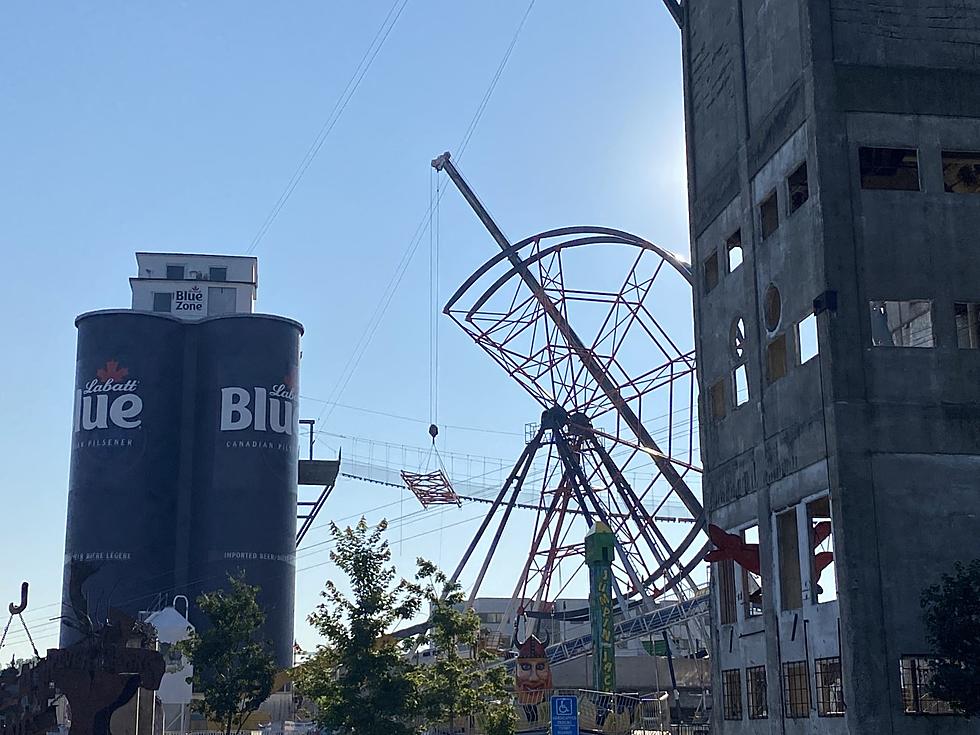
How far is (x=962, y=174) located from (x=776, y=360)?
715 cm

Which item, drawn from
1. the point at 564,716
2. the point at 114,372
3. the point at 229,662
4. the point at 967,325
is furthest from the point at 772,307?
the point at 114,372

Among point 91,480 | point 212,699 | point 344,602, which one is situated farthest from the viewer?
point 91,480

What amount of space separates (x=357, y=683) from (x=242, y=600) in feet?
56.5

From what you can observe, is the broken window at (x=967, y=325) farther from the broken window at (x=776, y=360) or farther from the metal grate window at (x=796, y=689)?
the metal grate window at (x=796, y=689)

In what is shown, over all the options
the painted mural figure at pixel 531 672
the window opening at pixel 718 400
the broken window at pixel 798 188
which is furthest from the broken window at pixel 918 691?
the painted mural figure at pixel 531 672

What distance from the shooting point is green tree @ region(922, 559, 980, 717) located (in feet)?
91.7

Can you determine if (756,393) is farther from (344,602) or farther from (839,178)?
(344,602)

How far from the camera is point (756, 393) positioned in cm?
3703

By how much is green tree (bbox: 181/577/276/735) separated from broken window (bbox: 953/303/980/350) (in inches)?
1126

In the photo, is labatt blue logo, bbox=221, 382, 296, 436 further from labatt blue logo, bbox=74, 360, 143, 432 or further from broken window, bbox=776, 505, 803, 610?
broken window, bbox=776, 505, 803, 610

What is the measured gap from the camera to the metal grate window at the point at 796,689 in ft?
108

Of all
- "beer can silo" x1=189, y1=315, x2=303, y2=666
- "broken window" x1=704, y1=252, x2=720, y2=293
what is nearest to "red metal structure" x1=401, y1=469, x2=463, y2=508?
"beer can silo" x1=189, y1=315, x2=303, y2=666

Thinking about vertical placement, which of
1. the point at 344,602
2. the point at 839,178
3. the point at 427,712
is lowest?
the point at 427,712

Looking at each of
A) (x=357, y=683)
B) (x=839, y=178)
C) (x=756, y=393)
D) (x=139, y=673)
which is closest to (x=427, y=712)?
(x=357, y=683)
